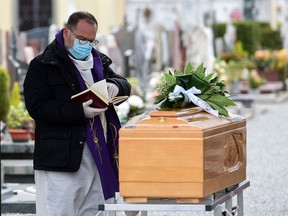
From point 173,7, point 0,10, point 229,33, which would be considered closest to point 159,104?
point 229,33

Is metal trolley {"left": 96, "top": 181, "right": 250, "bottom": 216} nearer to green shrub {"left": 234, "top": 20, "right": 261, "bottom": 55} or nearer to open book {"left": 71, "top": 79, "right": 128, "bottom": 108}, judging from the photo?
open book {"left": 71, "top": 79, "right": 128, "bottom": 108}

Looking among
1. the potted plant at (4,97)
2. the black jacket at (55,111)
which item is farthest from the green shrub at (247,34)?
the black jacket at (55,111)

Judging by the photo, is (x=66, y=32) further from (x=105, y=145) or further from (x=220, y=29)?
(x=220, y=29)

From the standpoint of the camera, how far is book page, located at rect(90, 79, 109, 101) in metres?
7.21

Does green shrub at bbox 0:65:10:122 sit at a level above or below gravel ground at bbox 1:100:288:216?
above

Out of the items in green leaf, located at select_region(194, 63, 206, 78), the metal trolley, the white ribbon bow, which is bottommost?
the metal trolley

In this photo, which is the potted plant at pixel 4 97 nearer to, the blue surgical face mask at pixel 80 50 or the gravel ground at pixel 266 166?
the gravel ground at pixel 266 166

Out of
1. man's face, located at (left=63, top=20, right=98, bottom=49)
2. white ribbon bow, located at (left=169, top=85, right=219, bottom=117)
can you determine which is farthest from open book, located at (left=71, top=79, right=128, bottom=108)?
white ribbon bow, located at (left=169, top=85, right=219, bottom=117)

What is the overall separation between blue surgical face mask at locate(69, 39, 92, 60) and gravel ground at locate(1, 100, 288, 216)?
124 inches

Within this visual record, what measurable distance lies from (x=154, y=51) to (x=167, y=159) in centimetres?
2359

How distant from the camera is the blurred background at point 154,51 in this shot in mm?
13859

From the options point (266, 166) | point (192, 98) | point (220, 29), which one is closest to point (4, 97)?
point (266, 166)

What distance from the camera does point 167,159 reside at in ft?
21.4

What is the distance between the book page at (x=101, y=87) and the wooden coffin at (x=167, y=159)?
55 cm
